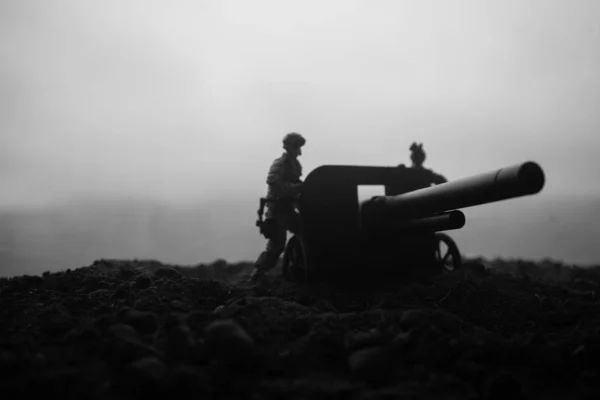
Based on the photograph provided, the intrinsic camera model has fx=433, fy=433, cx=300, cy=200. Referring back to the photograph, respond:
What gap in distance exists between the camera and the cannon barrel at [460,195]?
3.22 meters

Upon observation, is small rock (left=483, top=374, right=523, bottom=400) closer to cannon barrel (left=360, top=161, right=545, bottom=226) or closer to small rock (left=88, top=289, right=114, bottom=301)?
cannon barrel (left=360, top=161, right=545, bottom=226)

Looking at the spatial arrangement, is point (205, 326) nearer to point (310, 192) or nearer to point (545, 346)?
point (545, 346)

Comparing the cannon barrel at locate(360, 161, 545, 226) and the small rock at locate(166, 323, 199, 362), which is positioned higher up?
the cannon barrel at locate(360, 161, 545, 226)

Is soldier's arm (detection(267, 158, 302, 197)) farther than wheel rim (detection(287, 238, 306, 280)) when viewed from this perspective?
Yes

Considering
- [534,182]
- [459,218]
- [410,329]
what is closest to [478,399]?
[410,329]

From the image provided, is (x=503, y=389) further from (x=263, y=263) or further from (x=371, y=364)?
(x=263, y=263)

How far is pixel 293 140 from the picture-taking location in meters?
7.09

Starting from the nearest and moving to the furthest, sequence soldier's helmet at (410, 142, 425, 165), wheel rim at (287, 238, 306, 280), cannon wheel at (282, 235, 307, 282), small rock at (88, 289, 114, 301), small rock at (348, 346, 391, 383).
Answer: small rock at (348, 346, 391, 383)
small rock at (88, 289, 114, 301)
cannon wheel at (282, 235, 307, 282)
wheel rim at (287, 238, 306, 280)
soldier's helmet at (410, 142, 425, 165)

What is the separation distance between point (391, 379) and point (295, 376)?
59 cm

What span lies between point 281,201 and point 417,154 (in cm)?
371

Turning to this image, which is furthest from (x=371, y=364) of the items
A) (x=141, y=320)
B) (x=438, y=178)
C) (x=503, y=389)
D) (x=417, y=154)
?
(x=417, y=154)

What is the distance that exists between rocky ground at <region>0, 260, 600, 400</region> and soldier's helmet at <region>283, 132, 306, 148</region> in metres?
3.39

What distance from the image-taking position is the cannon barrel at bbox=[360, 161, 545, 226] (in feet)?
10.6

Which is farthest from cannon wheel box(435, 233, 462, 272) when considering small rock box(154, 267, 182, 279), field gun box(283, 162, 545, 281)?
small rock box(154, 267, 182, 279)
